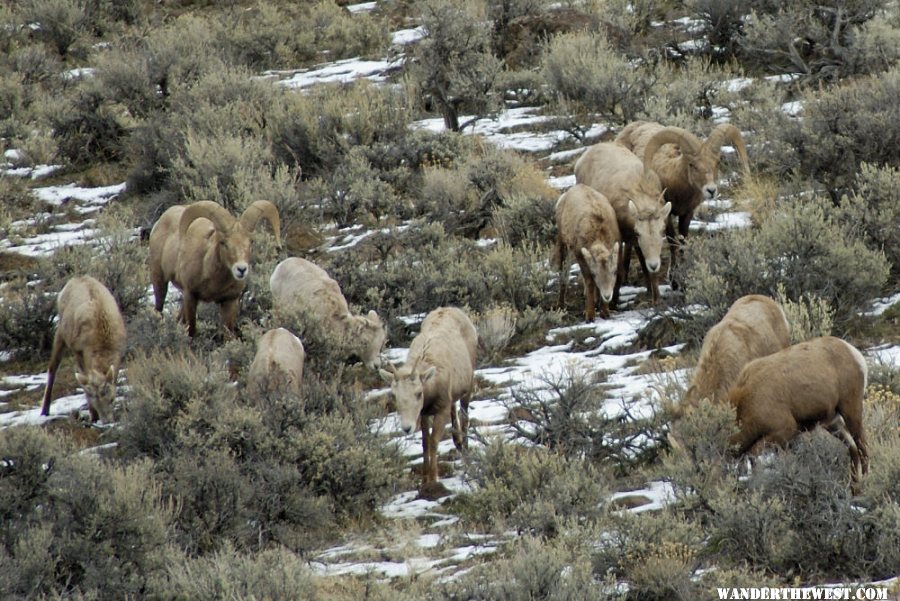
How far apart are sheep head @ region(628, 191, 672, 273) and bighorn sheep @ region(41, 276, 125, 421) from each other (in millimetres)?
5395

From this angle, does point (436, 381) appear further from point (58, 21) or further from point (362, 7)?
point (58, 21)

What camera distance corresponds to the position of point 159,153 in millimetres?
17203

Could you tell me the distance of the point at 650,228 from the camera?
12.8m

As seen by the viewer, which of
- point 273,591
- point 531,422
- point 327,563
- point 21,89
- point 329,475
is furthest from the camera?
point 21,89

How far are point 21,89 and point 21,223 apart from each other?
420 cm

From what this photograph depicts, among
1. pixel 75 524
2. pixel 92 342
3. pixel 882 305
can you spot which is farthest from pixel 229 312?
pixel 882 305

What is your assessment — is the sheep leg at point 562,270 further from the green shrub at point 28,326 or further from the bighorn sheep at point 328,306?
the green shrub at point 28,326

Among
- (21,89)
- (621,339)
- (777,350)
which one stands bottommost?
(621,339)

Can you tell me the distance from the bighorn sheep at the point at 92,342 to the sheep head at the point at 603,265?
15.7 feet

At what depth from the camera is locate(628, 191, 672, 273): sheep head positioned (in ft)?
41.8

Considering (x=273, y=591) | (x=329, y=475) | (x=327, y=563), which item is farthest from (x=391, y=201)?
(x=273, y=591)

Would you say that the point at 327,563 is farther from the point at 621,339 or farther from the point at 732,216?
the point at 732,216

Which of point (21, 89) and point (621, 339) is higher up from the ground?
point (21, 89)

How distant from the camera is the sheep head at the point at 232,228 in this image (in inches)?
486
